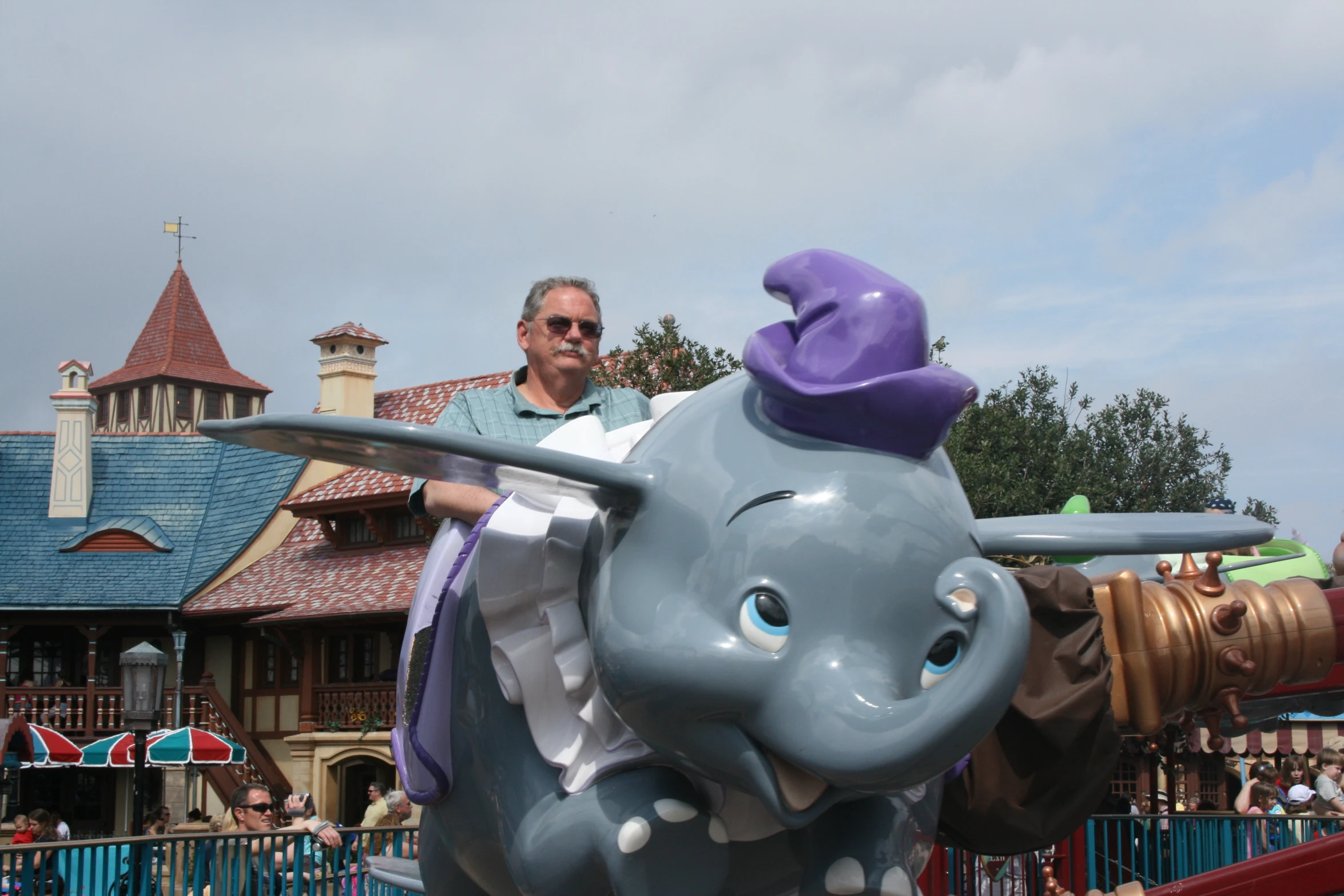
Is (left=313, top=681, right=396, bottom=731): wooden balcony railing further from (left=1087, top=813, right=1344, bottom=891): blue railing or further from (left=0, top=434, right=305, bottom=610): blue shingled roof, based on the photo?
(left=1087, top=813, right=1344, bottom=891): blue railing

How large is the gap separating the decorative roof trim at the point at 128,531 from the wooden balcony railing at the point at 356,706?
532cm

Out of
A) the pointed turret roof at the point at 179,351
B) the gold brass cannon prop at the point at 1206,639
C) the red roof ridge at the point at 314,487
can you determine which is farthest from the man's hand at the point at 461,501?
the pointed turret roof at the point at 179,351

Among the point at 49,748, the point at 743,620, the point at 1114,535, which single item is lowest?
the point at 49,748

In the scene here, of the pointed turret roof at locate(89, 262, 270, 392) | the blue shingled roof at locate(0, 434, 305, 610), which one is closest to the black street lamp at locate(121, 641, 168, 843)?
the blue shingled roof at locate(0, 434, 305, 610)

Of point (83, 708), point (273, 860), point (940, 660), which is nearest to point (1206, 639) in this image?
point (940, 660)

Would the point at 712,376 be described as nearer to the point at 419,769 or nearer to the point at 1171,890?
the point at 1171,890

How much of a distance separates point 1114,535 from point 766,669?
74 cm

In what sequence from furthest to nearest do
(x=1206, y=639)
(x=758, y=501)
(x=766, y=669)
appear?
(x=1206, y=639), (x=758, y=501), (x=766, y=669)

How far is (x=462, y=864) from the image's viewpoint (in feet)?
8.49

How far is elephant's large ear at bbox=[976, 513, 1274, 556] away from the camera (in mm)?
2242

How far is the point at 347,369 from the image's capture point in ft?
83.0

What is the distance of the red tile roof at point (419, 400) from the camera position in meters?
24.4

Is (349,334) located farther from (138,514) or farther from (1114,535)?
(1114,535)

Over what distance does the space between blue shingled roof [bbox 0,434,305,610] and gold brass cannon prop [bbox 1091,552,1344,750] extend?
22.7m
